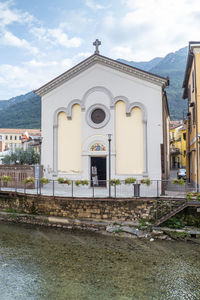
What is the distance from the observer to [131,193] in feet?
49.8

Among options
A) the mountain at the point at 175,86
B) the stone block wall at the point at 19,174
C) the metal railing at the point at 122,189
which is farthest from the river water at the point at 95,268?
the mountain at the point at 175,86

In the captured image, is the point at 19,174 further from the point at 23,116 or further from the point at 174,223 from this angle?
the point at 23,116

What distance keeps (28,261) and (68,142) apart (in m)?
10.7

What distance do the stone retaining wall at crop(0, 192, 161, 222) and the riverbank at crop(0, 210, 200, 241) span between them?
352 millimetres

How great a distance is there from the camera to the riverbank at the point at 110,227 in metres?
12.3

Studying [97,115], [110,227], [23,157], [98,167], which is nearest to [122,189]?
[110,227]

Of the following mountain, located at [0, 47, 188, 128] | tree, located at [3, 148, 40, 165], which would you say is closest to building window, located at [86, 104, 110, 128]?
tree, located at [3, 148, 40, 165]

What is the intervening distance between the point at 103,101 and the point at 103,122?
156cm

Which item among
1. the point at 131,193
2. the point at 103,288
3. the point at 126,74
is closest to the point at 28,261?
the point at 103,288

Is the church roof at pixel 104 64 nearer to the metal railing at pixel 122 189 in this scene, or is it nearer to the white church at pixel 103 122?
the white church at pixel 103 122

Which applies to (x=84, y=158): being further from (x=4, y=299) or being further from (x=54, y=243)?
(x=4, y=299)

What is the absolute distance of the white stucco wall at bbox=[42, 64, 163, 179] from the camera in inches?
684

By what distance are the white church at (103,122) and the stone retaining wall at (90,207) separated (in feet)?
9.24

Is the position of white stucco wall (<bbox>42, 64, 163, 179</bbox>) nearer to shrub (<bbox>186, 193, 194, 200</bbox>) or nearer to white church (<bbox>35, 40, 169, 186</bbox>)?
white church (<bbox>35, 40, 169, 186</bbox>)
